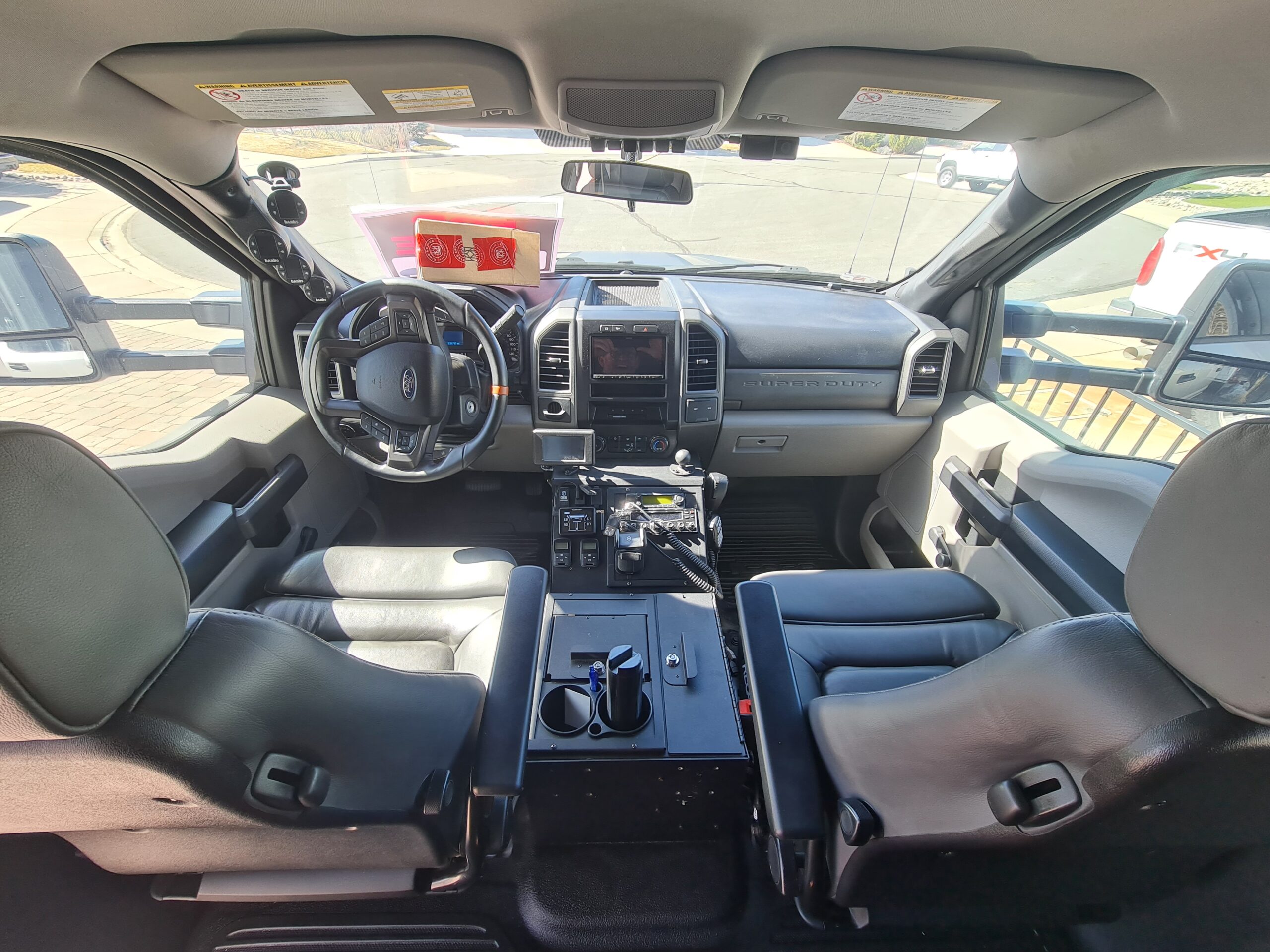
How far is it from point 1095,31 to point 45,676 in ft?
6.32

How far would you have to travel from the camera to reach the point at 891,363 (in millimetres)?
2674

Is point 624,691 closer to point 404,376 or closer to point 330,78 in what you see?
point 404,376

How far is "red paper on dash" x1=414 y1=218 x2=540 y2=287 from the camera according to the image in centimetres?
236

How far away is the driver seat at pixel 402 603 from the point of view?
173 cm

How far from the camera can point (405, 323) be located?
82.7 inches

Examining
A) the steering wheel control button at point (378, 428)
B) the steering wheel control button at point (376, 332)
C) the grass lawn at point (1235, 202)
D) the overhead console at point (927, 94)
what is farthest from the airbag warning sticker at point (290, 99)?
the grass lawn at point (1235, 202)

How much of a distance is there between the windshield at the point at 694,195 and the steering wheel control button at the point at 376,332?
0.55m

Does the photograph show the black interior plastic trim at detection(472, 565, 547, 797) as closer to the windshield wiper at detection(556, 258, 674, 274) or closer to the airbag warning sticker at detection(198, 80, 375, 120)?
the airbag warning sticker at detection(198, 80, 375, 120)

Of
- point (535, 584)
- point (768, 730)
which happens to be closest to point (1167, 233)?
point (768, 730)

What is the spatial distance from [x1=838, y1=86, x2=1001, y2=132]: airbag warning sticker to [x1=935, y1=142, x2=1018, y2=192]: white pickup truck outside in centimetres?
35

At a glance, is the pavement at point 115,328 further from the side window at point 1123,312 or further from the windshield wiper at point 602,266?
the side window at point 1123,312

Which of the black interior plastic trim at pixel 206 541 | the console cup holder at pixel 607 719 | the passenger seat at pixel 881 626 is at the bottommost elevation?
the console cup holder at pixel 607 719

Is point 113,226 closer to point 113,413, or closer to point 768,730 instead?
point 113,413

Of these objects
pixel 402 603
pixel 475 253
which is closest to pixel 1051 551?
pixel 402 603
